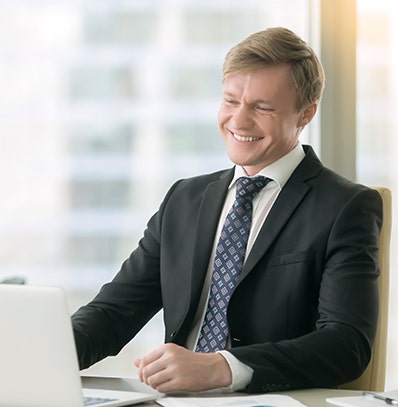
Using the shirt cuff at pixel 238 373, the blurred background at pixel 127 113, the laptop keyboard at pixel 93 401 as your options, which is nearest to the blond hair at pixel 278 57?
the shirt cuff at pixel 238 373

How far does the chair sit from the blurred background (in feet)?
5.00

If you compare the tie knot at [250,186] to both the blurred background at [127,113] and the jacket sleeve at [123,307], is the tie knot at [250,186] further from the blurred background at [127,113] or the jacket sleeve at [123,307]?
the blurred background at [127,113]

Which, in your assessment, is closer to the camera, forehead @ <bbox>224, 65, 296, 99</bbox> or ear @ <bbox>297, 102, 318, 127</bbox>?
forehead @ <bbox>224, 65, 296, 99</bbox>

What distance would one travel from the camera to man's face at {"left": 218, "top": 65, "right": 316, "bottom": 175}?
8.16ft

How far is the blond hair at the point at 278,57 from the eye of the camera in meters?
2.47

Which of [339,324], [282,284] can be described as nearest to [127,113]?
[282,284]

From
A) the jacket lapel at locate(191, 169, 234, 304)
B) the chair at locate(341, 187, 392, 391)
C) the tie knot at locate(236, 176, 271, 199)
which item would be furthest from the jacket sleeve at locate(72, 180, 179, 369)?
the chair at locate(341, 187, 392, 391)

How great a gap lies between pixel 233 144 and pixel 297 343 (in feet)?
2.15

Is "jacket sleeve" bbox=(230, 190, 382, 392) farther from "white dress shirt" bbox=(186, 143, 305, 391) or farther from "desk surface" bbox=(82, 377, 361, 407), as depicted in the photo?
"white dress shirt" bbox=(186, 143, 305, 391)

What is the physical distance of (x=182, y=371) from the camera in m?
1.91

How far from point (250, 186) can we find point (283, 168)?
4.1 inches

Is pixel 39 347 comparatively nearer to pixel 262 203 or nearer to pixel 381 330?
pixel 262 203

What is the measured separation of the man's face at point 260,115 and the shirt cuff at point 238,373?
2.30ft

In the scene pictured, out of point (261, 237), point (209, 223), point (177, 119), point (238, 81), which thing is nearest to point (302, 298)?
point (261, 237)
